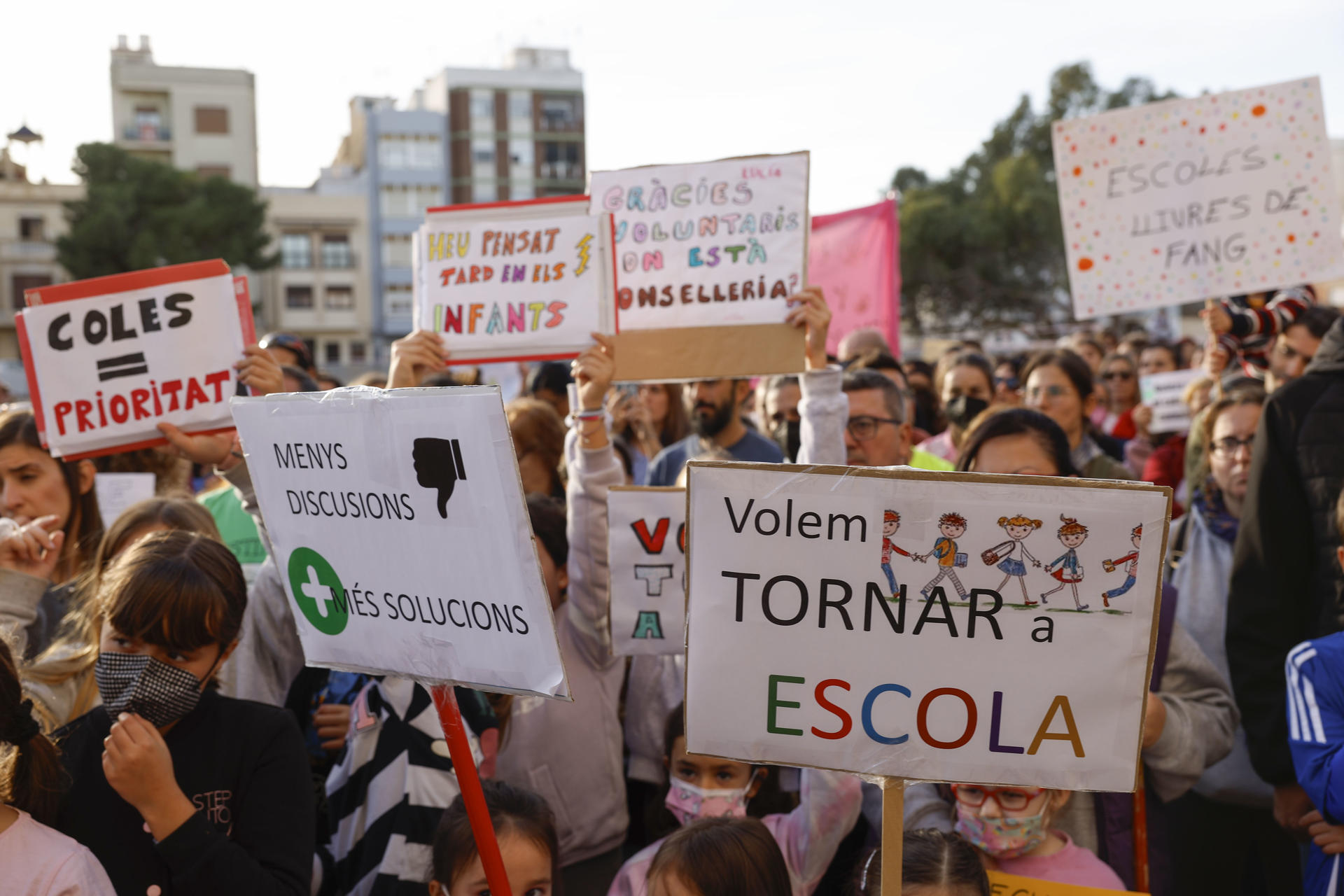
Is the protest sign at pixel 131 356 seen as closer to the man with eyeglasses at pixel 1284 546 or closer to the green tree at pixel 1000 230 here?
A: the man with eyeglasses at pixel 1284 546

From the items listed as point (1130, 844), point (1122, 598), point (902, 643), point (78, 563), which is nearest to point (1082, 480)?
point (1122, 598)

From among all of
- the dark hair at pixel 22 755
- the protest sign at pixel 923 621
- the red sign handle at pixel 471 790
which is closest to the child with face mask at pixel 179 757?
the dark hair at pixel 22 755

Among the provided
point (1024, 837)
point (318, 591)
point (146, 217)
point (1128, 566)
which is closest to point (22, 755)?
point (318, 591)

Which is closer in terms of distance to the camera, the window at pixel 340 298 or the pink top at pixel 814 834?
the pink top at pixel 814 834

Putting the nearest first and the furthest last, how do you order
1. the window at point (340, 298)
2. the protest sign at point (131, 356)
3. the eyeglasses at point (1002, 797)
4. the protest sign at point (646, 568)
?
the eyeglasses at point (1002, 797)
the protest sign at point (646, 568)
the protest sign at point (131, 356)
the window at point (340, 298)

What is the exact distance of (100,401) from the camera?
3529 mm

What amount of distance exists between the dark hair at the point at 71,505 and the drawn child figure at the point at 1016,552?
298cm

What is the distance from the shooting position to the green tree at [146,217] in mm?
40344

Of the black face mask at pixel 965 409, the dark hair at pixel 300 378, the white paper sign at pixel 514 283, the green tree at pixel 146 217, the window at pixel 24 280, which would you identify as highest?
the green tree at pixel 146 217

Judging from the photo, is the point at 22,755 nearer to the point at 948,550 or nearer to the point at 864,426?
the point at 948,550

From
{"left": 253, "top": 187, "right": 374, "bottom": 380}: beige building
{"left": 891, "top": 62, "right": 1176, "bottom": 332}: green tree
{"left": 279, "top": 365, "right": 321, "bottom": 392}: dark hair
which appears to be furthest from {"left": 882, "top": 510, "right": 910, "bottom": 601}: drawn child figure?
{"left": 253, "top": 187, "right": 374, "bottom": 380}: beige building

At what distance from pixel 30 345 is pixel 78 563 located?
2.34ft

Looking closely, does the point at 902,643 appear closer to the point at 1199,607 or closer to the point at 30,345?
the point at 1199,607

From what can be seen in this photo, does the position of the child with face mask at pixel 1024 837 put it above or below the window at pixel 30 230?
below
